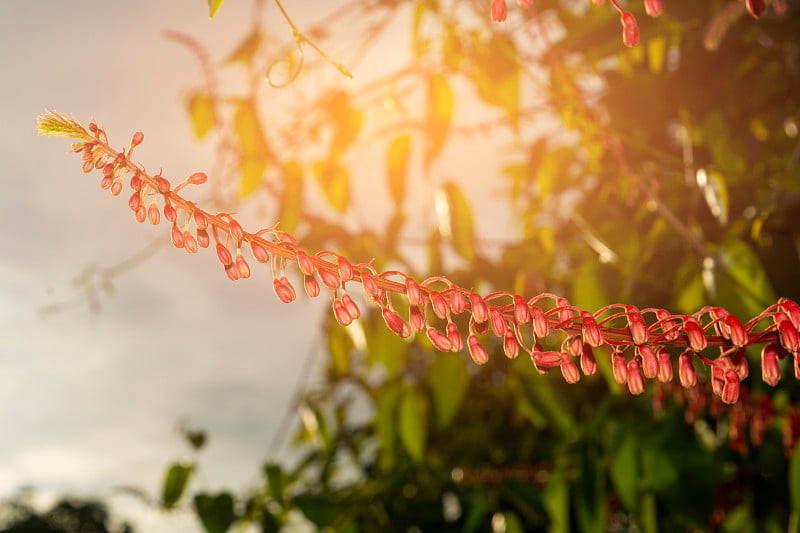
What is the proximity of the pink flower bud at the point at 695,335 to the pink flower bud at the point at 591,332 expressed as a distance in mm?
62

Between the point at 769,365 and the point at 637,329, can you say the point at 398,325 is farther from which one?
the point at 769,365

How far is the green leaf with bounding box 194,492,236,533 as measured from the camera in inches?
53.6

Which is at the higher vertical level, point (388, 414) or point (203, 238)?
point (388, 414)

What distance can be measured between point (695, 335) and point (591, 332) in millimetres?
74

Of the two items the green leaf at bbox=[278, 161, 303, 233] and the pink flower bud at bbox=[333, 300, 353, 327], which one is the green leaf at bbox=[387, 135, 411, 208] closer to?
the green leaf at bbox=[278, 161, 303, 233]

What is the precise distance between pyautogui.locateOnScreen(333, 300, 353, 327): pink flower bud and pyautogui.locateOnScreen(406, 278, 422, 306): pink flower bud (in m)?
0.04

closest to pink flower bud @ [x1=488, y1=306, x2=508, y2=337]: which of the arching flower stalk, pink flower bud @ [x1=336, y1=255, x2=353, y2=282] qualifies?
the arching flower stalk

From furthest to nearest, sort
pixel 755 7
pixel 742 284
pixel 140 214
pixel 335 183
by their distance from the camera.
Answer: pixel 335 183, pixel 742 284, pixel 755 7, pixel 140 214

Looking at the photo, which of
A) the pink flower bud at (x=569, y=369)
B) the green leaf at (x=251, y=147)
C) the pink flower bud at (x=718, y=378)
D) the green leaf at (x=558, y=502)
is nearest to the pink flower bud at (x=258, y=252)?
the pink flower bud at (x=569, y=369)

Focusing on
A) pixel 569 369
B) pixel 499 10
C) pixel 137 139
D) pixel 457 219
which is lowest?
pixel 569 369

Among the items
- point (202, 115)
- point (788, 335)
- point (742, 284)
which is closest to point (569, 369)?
point (788, 335)

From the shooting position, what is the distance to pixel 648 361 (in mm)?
531

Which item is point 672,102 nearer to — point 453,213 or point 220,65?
point 453,213

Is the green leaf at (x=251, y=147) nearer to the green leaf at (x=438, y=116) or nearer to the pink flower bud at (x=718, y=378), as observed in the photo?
the green leaf at (x=438, y=116)
